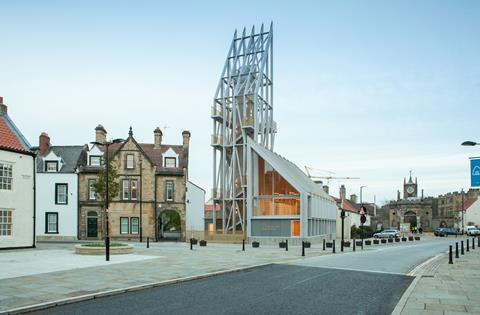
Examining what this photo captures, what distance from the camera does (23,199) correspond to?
3494 cm

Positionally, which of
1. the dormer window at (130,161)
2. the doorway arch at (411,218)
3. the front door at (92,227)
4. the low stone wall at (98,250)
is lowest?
the doorway arch at (411,218)

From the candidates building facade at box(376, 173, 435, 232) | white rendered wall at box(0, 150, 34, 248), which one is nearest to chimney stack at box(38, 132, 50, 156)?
white rendered wall at box(0, 150, 34, 248)

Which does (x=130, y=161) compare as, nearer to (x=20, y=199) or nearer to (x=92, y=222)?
(x=92, y=222)

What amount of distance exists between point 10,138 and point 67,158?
19314mm

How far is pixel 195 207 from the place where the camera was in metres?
60.7

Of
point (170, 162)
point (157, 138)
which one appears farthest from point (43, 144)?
point (170, 162)

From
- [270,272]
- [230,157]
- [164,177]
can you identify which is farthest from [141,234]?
[270,272]

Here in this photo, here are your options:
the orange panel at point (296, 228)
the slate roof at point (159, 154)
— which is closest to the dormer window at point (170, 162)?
the slate roof at point (159, 154)

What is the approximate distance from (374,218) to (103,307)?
136 meters

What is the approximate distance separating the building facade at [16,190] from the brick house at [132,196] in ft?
53.7

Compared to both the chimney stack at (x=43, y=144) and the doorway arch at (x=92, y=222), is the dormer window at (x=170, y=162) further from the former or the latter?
the chimney stack at (x=43, y=144)

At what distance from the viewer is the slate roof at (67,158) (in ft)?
173

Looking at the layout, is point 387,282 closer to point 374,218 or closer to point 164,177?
point 164,177

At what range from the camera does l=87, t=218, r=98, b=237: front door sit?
5203cm
